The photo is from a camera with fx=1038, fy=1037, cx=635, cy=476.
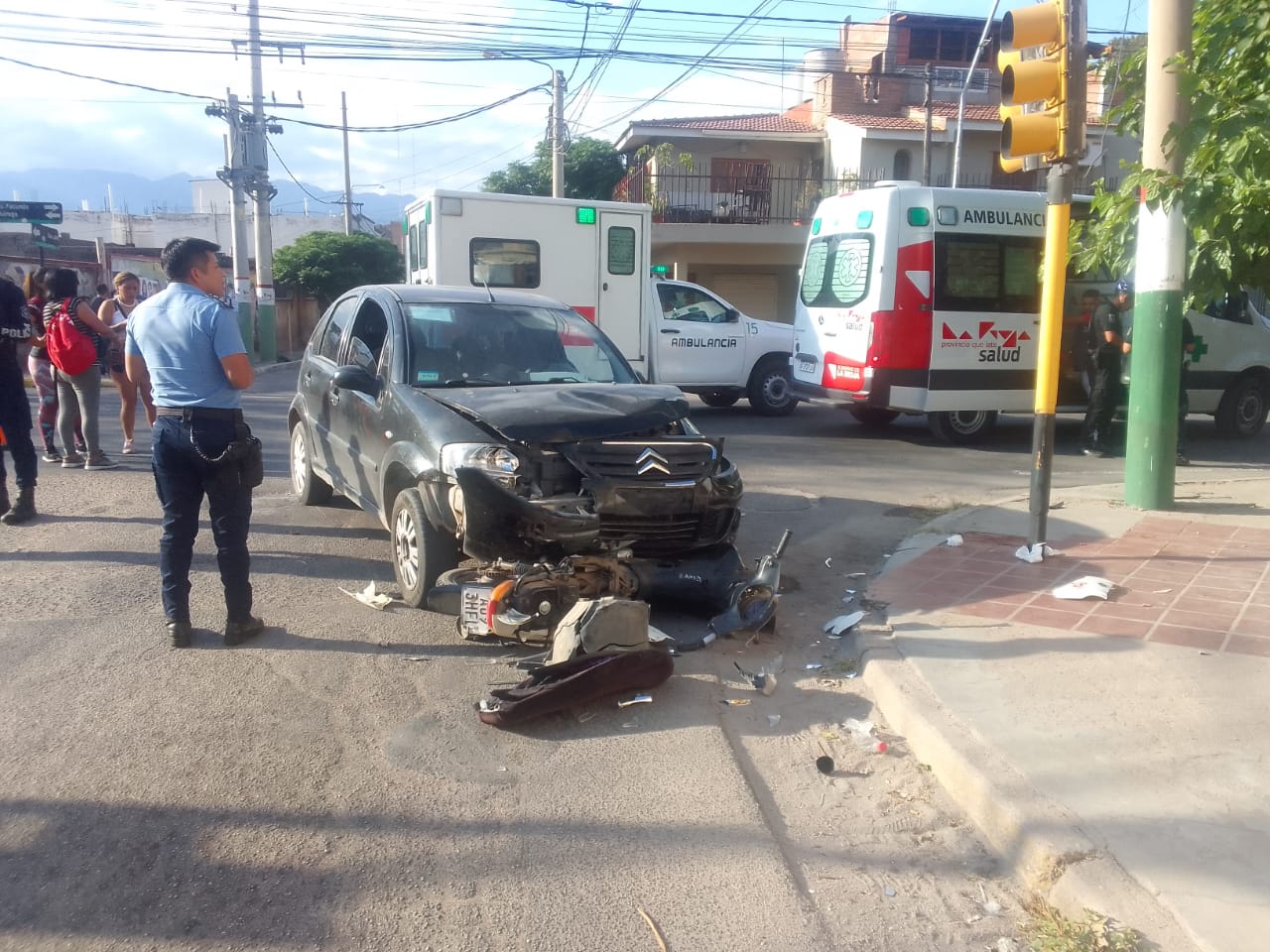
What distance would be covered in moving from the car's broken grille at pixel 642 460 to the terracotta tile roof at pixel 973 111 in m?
27.6

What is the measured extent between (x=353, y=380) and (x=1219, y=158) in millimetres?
5633

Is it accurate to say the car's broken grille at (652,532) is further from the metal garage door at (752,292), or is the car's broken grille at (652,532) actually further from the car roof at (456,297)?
the metal garage door at (752,292)

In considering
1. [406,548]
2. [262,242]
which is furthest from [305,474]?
[262,242]

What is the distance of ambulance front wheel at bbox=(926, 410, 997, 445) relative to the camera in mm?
12280

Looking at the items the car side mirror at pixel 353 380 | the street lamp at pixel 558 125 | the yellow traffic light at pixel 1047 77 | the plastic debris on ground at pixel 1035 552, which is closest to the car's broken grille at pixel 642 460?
the car side mirror at pixel 353 380

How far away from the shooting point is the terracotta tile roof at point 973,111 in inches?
1184

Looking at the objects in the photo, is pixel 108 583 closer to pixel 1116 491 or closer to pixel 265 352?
pixel 1116 491

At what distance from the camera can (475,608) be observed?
16.1 ft

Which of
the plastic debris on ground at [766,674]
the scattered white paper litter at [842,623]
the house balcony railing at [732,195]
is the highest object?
the house balcony railing at [732,195]

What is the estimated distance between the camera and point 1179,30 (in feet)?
23.2

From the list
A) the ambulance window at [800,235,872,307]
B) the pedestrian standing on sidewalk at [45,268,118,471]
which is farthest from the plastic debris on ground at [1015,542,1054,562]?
the pedestrian standing on sidewalk at [45,268,118,471]

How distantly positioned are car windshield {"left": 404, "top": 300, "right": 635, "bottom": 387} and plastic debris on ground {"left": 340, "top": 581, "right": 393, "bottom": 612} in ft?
3.97

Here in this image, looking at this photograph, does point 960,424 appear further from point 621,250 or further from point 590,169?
point 590,169

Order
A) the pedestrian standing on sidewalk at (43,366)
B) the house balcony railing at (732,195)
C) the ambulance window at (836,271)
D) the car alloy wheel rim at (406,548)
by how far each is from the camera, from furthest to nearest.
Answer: the house balcony railing at (732,195) → the ambulance window at (836,271) → the pedestrian standing on sidewalk at (43,366) → the car alloy wheel rim at (406,548)
